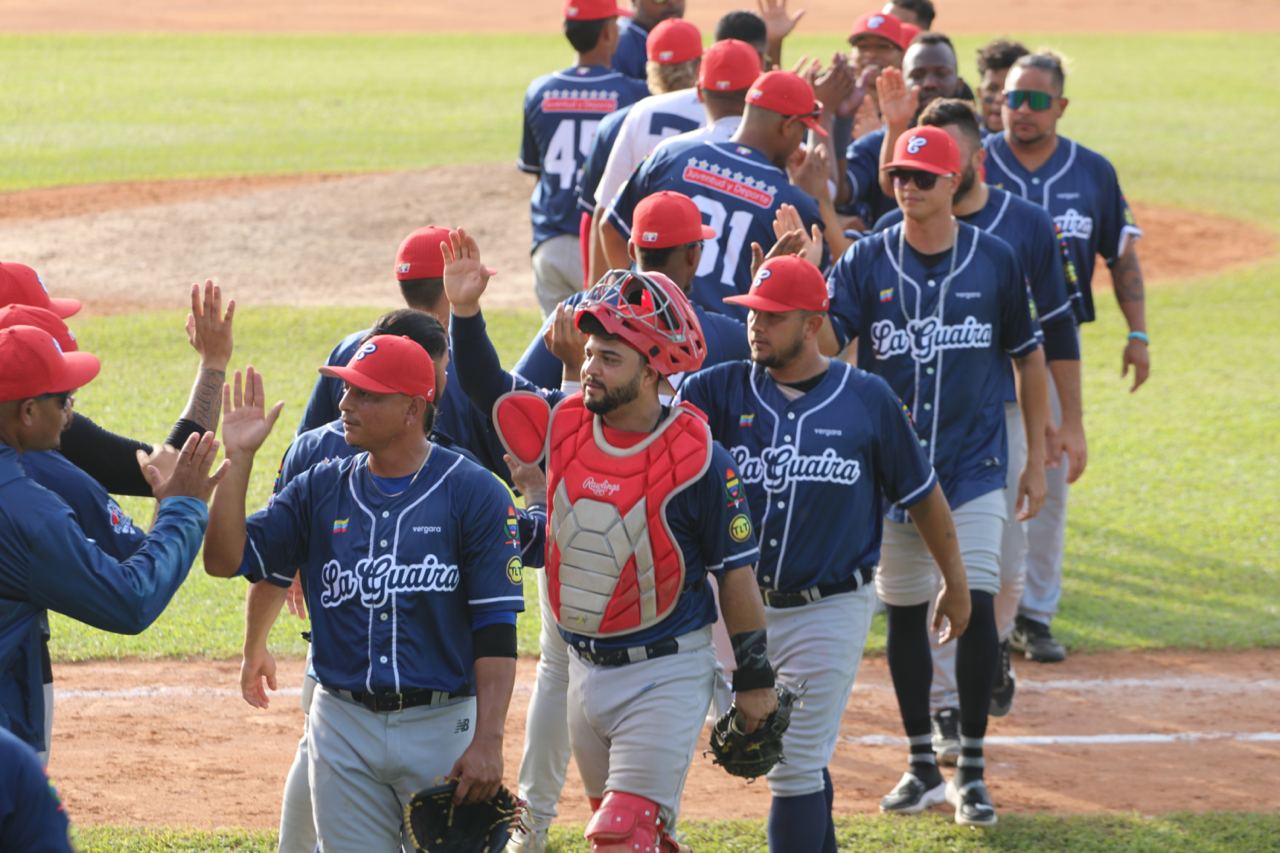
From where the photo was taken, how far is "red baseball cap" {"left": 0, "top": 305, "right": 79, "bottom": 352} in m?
4.30

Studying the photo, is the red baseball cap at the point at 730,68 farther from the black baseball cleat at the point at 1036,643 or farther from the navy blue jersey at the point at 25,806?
the navy blue jersey at the point at 25,806

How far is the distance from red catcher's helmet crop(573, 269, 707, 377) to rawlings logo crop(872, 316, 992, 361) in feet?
5.41

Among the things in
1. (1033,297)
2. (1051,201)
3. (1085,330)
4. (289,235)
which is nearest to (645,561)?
(1033,297)

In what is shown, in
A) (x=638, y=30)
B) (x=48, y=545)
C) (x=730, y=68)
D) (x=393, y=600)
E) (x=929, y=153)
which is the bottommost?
(x=393, y=600)

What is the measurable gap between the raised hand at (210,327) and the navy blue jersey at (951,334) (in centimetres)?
232

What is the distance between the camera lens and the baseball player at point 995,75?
28.8ft

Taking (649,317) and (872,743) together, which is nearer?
(649,317)

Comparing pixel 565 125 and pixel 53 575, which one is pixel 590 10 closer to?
pixel 565 125

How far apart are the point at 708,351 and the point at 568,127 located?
3904 millimetres

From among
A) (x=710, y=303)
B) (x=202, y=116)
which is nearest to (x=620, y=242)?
(x=710, y=303)

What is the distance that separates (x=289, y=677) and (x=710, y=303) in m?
2.51

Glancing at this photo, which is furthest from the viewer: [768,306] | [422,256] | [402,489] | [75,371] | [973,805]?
[973,805]

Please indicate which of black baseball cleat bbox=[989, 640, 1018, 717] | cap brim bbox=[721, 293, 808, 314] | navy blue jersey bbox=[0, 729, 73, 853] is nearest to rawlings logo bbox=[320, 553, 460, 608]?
cap brim bbox=[721, 293, 808, 314]

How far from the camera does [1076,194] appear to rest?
7676mm
